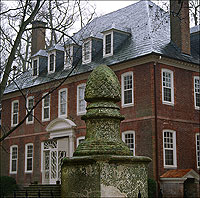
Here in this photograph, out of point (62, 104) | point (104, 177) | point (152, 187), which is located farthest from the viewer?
point (62, 104)

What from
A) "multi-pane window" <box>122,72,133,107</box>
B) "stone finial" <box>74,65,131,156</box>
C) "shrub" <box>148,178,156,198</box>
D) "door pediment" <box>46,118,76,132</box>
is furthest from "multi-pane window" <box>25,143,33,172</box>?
"stone finial" <box>74,65,131,156</box>

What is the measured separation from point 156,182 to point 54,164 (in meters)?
7.79

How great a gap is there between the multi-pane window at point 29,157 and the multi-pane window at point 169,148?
36.3 feet

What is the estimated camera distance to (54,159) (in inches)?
966

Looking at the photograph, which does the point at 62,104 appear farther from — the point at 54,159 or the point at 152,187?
the point at 152,187

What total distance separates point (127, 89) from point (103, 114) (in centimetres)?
1723

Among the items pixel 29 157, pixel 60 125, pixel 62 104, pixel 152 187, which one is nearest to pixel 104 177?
pixel 152 187

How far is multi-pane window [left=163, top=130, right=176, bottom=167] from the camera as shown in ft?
66.0

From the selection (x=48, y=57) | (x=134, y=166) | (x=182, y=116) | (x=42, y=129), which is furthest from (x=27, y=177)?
(x=134, y=166)

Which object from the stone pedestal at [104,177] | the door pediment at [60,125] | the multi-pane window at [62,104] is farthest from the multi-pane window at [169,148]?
the stone pedestal at [104,177]

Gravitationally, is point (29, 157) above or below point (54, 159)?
above

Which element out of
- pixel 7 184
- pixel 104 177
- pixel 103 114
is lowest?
pixel 7 184

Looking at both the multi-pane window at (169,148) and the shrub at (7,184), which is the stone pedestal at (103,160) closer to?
the multi-pane window at (169,148)

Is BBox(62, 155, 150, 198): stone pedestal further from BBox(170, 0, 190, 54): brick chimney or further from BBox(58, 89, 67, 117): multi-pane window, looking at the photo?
BBox(58, 89, 67, 117): multi-pane window
